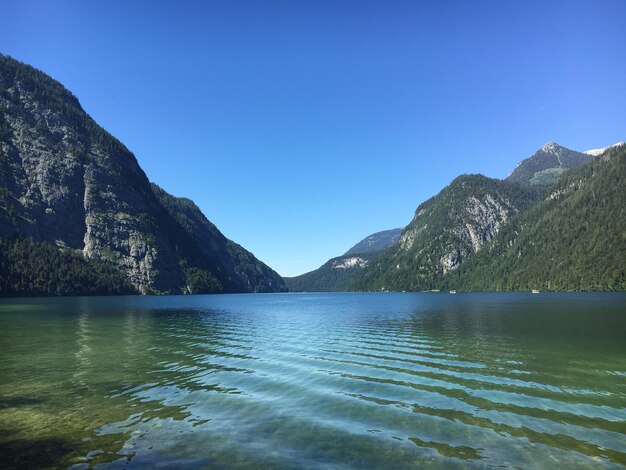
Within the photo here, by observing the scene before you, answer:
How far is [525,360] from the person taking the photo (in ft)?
108

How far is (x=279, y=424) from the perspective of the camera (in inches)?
695

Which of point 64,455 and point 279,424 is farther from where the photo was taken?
point 279,424

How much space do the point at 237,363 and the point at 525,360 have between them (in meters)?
23.4

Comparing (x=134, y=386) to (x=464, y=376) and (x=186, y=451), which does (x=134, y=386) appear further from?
(x=464, y=376)

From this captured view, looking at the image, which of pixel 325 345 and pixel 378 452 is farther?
pixel 325 345

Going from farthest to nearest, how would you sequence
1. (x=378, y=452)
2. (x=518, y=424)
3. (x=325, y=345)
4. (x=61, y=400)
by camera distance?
1. (x=325, y=345)
2. (x=61, y=400)
3. (x=518, y=424)
4. (x=378, y=452)

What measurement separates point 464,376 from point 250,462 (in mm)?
18478

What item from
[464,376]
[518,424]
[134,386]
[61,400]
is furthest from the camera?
[464,376]

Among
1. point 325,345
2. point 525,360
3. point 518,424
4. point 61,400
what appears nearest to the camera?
point 518,424

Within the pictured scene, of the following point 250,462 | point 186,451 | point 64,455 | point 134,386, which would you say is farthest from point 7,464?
point 134,386

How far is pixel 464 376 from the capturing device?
27.2 m

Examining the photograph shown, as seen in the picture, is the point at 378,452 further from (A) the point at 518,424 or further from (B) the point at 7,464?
(B) the point at 7,464

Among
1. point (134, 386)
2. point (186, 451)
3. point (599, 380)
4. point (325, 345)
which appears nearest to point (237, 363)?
point (134, 386)

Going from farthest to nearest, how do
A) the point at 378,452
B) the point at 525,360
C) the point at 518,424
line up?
1. the point at 525,360
2. the point at 518,424
3. the point at 378,452
